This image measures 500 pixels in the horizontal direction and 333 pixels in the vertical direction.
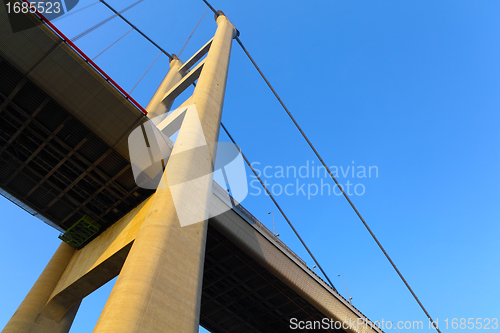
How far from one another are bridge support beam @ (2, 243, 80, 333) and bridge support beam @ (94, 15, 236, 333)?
10968mm

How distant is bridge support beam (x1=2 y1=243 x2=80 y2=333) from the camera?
19.5 meters

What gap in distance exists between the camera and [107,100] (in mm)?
18031

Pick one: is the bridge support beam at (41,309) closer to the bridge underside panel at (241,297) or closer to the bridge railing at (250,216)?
the bridge underside panel at (241,297)

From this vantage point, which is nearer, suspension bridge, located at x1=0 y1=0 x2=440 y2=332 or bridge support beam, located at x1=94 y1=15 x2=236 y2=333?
bridge support beam, located at x1=94 y1=15 x2=236 y2=333

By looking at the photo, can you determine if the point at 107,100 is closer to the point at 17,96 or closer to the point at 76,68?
the point at 76,68

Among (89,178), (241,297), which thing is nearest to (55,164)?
(89,178)

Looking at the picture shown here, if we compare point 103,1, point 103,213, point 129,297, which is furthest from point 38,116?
point 103,1

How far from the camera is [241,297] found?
2794 cm

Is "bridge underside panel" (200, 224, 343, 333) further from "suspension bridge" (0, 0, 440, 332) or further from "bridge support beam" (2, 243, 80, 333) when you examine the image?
"bridge support beam" (2, 243, 80, 333)

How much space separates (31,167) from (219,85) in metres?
12.6

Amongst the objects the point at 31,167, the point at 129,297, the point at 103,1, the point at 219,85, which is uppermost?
the point at 103,1

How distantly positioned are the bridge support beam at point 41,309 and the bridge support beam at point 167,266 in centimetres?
1097

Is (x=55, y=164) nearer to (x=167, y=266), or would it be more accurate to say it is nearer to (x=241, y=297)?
(x=167, y=266)

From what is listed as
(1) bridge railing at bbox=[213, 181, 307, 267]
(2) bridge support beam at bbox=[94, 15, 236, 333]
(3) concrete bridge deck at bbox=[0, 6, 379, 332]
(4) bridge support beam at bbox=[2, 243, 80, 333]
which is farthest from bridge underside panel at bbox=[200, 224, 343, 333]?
(4) bridge support beam at bbox=[2, 243, 80, 333]
